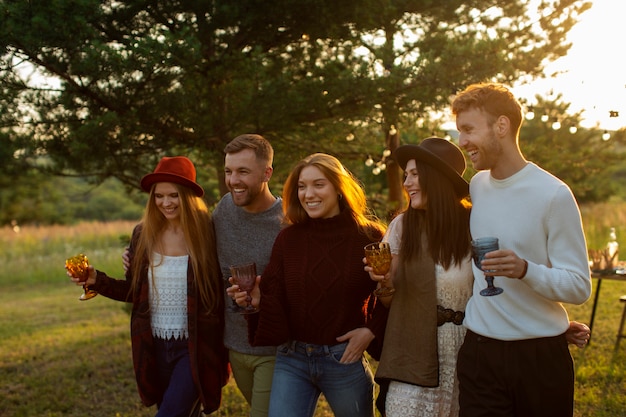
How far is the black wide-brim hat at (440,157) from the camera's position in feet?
10.6

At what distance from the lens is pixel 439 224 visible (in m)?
3.20

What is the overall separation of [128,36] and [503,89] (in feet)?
14.1

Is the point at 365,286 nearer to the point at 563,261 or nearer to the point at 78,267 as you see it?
the point at 563,261

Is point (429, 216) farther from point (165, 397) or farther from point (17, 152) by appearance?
point (17, 152)

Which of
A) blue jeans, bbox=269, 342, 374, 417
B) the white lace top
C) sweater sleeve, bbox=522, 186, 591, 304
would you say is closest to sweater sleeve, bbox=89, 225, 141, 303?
the white lace top

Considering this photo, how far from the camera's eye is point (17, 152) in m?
6.45

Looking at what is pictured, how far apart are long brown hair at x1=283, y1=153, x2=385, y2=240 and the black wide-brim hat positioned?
1.11ft

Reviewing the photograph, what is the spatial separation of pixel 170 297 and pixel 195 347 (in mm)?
343

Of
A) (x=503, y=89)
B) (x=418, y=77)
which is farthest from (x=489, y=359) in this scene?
(x=418, y=77)

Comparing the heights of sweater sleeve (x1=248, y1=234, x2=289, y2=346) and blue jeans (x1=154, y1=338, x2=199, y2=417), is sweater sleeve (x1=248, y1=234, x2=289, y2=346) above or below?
above

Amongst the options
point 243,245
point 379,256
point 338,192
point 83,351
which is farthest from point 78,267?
point 83,351

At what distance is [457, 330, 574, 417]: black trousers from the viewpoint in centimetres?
282

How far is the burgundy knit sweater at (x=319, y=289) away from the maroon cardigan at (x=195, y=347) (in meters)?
0.48

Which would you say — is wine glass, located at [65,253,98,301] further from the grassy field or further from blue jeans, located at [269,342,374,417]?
the grassy field
